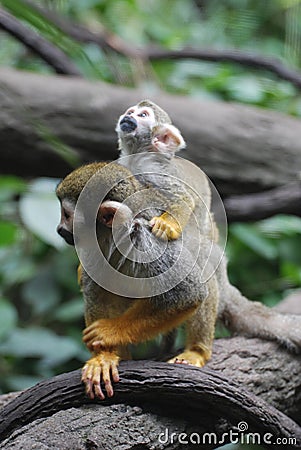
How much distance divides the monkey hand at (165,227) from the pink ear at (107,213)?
0.12 m

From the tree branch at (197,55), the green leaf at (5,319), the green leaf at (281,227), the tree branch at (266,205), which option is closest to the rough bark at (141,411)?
the green leaf at (5,319)

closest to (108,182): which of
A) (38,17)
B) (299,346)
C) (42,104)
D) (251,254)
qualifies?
(38,17)

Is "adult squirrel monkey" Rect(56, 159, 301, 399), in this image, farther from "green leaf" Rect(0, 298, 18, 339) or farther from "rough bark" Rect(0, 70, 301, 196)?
"rough bark" Rect(0, 70, 301, 196)

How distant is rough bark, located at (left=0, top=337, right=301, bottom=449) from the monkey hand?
0.40 meters

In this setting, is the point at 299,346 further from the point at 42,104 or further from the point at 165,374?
the point at 42,104

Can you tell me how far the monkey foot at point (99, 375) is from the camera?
1.69 meters

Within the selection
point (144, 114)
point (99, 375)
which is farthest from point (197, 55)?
point (99, 375)

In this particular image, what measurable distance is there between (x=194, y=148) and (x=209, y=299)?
80.1 inches

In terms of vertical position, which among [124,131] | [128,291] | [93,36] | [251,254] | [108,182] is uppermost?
[93,36]

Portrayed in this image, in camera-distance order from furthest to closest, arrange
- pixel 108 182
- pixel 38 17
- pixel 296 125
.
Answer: pixel 296 125, pixel 108 182, pixel 38 17

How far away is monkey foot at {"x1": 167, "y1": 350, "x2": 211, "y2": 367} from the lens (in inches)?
78.1

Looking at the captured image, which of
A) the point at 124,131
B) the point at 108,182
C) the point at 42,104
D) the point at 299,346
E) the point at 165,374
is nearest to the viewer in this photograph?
the point at 108,182

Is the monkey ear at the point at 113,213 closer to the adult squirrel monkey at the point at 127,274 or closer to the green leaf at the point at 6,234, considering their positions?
the adult squirrel monkey at the point at 127,274

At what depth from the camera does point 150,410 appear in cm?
176
